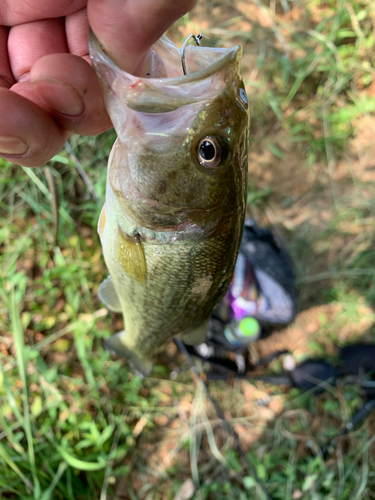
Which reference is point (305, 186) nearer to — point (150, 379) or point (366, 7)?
point (366, 7)

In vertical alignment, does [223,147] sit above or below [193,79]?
below

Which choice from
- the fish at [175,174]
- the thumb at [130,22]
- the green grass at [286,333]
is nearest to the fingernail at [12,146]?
the fish at [175,174]

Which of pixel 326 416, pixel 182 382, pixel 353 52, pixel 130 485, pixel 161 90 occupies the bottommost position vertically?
pixel 326 416

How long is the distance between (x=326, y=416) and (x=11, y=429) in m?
2.66

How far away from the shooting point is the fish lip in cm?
80

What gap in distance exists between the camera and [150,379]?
2678mm

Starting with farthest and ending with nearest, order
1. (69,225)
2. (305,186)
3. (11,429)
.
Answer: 1. (305,186)
2. (69,225)
3. (11,429)

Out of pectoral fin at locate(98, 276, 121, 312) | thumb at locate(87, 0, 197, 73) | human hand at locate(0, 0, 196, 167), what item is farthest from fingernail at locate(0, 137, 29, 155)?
pectoral fin at locate(98, 276, 121, 312)

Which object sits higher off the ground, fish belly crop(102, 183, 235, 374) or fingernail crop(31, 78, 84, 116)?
fingernail crop(31, 78, 84, 116)

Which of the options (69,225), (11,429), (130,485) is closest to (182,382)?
(130,485)

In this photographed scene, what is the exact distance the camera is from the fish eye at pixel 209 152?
0.88 m

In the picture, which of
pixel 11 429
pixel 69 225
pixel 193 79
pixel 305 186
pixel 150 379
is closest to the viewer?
pixel 193 79

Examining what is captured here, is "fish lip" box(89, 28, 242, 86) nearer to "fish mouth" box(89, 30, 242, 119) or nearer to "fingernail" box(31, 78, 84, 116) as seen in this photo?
"fish mouth" box(89, 30, 242, 119)

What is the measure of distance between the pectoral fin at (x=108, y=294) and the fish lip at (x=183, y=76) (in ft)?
3.14
